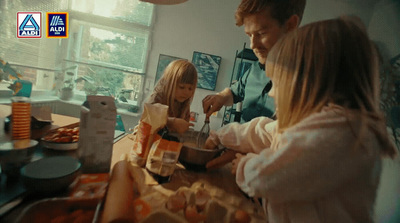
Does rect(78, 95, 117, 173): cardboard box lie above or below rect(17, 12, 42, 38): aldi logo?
below

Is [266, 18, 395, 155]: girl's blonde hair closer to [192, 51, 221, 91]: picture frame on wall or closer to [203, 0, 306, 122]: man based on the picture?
[203, 0, 306, 122]: man

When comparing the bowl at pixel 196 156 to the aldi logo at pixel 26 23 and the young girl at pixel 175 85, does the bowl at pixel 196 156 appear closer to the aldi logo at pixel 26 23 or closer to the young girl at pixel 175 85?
the young girl at pixel 175 85

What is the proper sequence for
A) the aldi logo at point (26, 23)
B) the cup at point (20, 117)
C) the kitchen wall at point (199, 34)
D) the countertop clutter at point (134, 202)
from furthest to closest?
the kitchen wall at point (199, 34), the aldi logo at point (26, 23), the cup at point (20, 117), the countertop clutter at point (134, 202)

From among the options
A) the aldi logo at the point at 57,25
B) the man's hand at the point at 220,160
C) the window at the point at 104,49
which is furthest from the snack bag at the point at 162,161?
the aldi logo at the point at 57,25

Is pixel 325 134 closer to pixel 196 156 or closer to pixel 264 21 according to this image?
pixel 196 156

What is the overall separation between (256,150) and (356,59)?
1.23 feet

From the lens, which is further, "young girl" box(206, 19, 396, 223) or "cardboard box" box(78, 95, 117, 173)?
"cardboard box" box(78, 95, 117, 173)

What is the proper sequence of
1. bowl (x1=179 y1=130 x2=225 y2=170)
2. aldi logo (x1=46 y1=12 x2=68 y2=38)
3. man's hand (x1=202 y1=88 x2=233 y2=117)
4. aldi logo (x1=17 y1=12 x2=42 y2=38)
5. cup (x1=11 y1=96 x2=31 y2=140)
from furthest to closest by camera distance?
aldi logo (x1=46 y1=12 x2=68 y2=38) → aldi logo (x1=17 y1=12 x2=42 y2=38) → man's hand (x1=202 y1=88 x2=233 y2=117) → bowl (x1=179 y1=130 x2=225 y2=170) → cup (x1=11 y1=96 x2=31 y2=140)

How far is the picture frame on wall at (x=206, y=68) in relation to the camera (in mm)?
2383

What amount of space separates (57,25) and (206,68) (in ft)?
5.97

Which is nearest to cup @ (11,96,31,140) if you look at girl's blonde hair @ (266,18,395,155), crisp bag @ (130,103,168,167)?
crisp bag @ (130,103,168,167)

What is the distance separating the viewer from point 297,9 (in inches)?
28.6

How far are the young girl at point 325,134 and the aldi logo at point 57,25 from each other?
2.47 metres

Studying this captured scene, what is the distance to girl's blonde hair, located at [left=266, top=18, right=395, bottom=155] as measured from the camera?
38 centimetres
